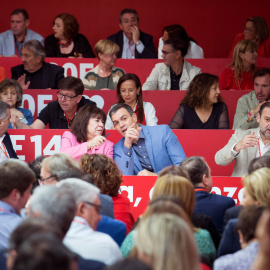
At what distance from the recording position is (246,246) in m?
2.77

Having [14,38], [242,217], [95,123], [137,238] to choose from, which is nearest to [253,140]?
[95,123]

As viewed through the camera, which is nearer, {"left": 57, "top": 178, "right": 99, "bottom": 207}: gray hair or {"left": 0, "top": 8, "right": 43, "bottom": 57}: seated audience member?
{"left": 57, "top": 178, "right": 99, "bottom": 207}: gray hair

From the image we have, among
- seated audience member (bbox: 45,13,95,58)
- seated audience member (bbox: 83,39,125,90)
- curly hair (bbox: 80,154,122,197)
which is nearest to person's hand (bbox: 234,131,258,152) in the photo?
curly hair (bbox: 80,154,122,197)

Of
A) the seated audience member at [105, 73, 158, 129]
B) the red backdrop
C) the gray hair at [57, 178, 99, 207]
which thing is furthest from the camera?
the red backdrop

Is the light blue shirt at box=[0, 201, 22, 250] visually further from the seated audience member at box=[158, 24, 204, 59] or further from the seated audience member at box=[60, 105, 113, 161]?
the seated audience member at box=[158, 24, 204, 59]

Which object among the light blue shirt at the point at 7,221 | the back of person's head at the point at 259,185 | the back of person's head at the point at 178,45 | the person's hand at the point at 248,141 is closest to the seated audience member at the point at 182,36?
the back of person's head at the point at 178,45

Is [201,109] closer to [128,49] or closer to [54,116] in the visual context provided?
[54,116]

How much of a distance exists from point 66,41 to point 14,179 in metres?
5.48

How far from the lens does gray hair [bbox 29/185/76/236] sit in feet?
8.80

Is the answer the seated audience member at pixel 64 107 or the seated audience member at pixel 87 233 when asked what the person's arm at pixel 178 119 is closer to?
the seated audience member at pixel 64 107

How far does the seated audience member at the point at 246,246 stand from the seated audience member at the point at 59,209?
1.71 feet

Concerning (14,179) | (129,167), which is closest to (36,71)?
(129,167)

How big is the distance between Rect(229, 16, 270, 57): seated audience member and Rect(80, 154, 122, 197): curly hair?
4.99 m

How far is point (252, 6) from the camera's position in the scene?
9.89m
